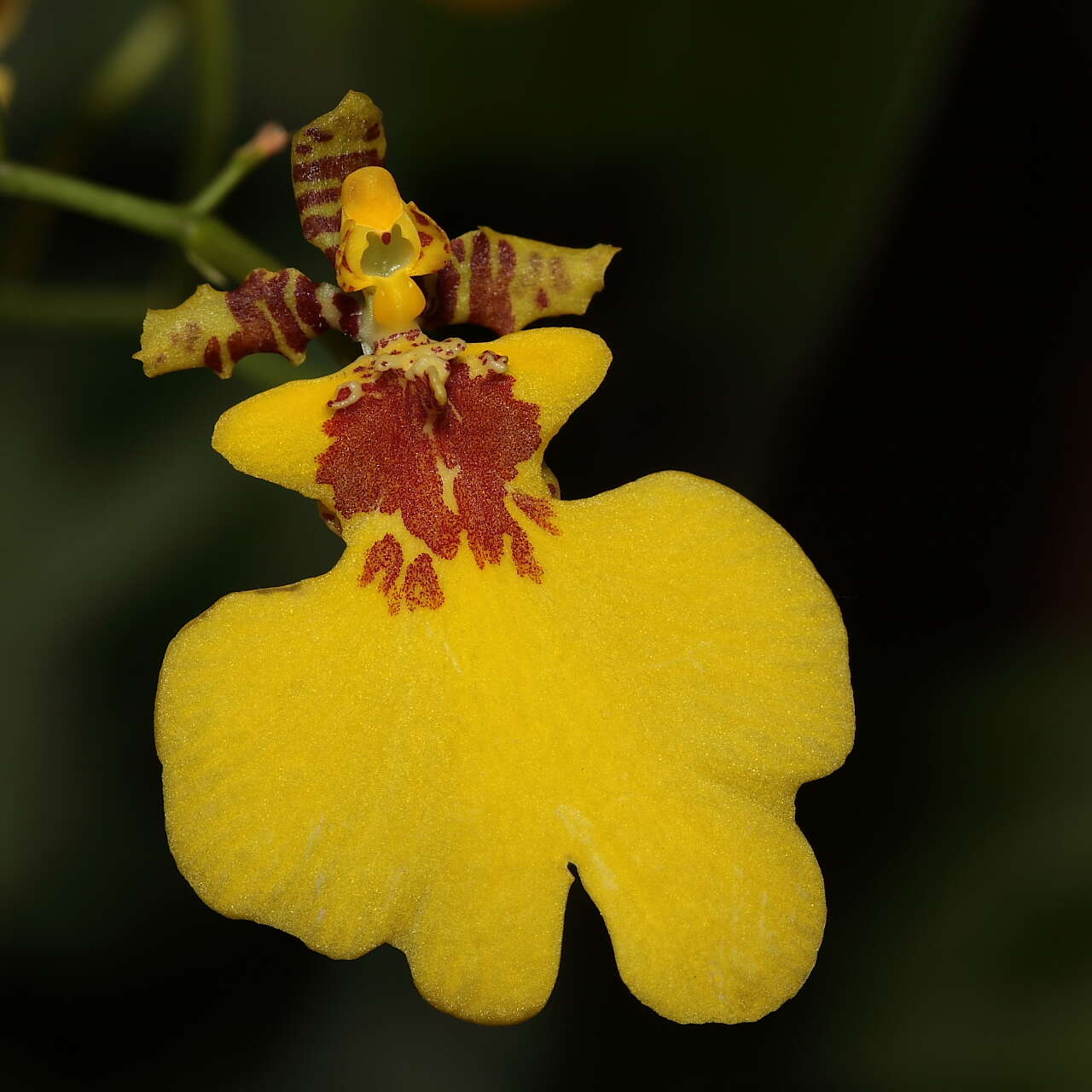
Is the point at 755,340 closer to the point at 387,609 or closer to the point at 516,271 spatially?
the point at 516,271

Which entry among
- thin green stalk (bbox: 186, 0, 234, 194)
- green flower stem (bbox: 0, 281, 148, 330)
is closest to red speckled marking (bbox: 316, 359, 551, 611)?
green flower stem (bbox: 0, 281, 148, 330)

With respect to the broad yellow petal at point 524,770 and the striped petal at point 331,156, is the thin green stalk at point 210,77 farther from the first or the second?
the broad yellow petal at point 524,770

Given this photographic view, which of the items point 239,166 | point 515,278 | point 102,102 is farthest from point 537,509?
point 102,102

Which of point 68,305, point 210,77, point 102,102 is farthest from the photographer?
point 102,102

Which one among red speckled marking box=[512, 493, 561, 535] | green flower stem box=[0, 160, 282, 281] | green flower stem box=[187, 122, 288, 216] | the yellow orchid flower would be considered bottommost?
red speckled marking box=[512, 493, 561, 535]

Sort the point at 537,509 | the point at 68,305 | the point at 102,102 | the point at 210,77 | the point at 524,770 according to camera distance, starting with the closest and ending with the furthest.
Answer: the point at 524,770 < the point at 537,509 < the point at 68,305 < the point at 210,77 < the point at 102,102

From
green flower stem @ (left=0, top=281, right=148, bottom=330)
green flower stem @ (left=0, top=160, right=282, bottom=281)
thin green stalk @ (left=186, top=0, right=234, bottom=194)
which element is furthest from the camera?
thin green stalk @ (left=186, top=0, right=234, bottom=194)

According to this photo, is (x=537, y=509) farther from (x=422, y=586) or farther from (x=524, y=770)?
(x=524, y=770)

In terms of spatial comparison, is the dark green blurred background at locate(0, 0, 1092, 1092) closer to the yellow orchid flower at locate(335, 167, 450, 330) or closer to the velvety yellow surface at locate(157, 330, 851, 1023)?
the yellow orchid flower at locate(335, 167, 450, 330)
